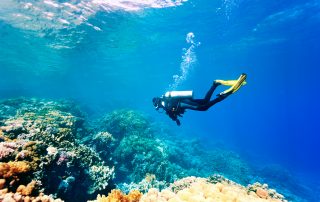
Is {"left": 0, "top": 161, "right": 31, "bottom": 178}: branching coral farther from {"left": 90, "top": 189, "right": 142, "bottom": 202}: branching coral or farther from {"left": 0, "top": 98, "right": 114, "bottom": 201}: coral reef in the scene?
{"left": 90, "top": 189, "right": 142, "bottom": 202}: branching coral

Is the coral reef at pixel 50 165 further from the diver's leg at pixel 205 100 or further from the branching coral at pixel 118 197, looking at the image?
the diver's leg at pixel 205 100

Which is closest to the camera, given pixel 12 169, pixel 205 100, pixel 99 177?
pixel 12 169

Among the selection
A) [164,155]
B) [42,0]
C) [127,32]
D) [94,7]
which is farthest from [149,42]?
[164,155]

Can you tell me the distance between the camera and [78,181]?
23.0 feet

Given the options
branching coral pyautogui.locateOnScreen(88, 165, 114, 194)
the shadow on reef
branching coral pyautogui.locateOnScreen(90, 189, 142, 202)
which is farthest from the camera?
branching coral pyautogui.locateOnScreen(88, 165, 114, 194)

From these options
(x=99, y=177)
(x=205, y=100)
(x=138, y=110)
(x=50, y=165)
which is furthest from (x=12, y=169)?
(x=138, y=110)

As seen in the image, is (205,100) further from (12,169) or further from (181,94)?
(12,169)

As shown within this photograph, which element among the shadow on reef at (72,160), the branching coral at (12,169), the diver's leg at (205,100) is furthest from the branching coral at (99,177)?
the diver's leg at (205,100)

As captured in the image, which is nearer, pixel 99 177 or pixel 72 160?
pixel 72 160

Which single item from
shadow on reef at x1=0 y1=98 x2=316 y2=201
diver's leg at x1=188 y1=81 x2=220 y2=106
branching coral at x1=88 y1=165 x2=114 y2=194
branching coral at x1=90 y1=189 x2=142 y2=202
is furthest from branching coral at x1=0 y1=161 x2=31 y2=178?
diver's leg at x1=188 y1=81 x2=220 y2=106

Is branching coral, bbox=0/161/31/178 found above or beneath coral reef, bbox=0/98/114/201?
beneath

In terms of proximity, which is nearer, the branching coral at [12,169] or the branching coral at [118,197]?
the branching coral at [118,197]

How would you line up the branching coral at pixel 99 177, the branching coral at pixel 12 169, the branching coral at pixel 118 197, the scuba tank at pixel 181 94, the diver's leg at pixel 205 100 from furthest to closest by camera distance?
the scuba tank at pixel 181 94
the diver's leg at pixel 205 100
the branching coral at pixel 99 177
the branching coral at pixel 12 169
the branching coral at pixel 118 197

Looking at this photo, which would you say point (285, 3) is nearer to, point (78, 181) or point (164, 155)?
point (164, 155)
